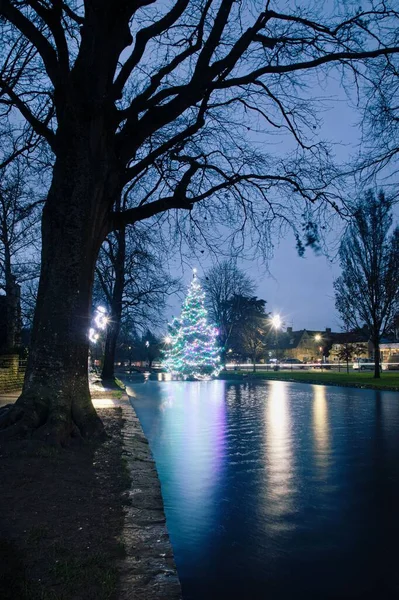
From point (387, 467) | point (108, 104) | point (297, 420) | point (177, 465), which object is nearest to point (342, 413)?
point (297, 420)

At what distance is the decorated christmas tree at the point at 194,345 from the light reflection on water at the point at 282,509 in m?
31.5

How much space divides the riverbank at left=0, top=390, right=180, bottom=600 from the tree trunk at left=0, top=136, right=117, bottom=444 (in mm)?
863

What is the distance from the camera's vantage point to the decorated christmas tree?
42969mm

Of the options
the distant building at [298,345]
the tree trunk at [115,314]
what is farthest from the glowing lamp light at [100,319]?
the distant building at [298,345]

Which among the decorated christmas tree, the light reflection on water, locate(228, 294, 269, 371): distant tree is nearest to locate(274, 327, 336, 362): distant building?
locate(228, 294, 269, 371): distant tree

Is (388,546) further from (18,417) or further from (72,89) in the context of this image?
(72,89)

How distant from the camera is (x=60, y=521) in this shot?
372 cm

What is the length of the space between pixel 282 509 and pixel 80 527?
102 inches

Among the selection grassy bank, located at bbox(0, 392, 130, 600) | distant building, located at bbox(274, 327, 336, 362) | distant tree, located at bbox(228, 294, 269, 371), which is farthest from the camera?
distant building, located at bbox(274, 327, 336, 362)

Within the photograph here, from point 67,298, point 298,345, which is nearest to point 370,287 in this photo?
point 67,298

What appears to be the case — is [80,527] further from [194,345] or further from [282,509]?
[194,345]

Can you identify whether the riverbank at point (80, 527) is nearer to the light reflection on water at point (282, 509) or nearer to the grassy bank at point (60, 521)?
the grassy bank at point (60, 521)

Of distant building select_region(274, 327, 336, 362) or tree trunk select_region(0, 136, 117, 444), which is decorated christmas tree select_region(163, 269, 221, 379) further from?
distant building select_region(274, 327, 336, 362)

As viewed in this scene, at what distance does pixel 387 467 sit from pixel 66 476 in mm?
4876
